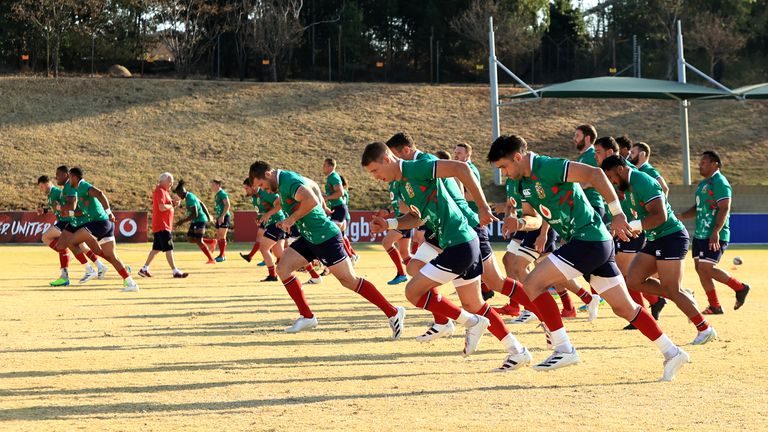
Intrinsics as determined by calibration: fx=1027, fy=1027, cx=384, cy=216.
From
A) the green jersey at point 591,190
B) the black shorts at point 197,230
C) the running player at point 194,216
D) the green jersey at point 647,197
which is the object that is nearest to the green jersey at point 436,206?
the green jersey at point 647,197

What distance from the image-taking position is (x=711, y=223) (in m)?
12.9

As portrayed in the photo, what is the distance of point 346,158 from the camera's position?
48.0 metres

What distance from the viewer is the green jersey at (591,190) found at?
11977 millimetres

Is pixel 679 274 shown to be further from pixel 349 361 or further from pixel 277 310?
pixel 277 310

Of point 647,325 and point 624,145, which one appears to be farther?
point 624,145

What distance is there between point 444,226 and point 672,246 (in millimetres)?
2742

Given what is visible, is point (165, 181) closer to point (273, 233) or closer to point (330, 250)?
point (273, 233)

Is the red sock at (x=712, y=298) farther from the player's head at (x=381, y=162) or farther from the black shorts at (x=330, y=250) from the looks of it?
the player's head at (x=381, y=162)

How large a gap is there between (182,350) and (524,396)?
13.0ft

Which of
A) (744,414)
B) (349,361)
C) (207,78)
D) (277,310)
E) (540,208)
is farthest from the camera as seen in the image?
(207,78)

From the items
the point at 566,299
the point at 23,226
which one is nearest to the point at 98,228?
the point at 566,299

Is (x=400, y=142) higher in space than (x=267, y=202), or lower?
higher

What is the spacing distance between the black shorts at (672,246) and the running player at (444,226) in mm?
2242

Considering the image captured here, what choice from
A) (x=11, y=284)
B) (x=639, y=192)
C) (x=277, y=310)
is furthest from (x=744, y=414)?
(x=11, y=284)
